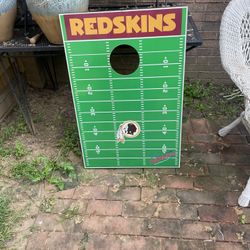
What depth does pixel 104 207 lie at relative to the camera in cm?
193

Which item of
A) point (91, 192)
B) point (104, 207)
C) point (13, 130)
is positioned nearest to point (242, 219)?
point (104, 207)

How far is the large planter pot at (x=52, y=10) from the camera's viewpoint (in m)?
1.74

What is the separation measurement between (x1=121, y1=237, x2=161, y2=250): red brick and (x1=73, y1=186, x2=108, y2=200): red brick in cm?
34

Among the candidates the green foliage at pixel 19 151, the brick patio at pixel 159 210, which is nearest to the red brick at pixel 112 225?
the brick patio at pixel 159 210

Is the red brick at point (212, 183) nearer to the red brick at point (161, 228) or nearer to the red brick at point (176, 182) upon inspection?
the red brick at point (176, 182)

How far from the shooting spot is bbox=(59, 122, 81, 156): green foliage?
2326mm

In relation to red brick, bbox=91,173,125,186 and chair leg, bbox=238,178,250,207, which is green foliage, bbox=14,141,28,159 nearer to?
red brick, bbox=91,173,125,186

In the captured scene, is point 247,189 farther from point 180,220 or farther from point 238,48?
point 238,48

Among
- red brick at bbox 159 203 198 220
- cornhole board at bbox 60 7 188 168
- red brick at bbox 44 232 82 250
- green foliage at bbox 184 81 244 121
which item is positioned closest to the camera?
cornhole board at bbox 60 7 188 168

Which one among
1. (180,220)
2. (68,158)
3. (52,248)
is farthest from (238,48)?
(52,248)

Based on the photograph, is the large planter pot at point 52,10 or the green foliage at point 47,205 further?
the green foliage at point 47,205

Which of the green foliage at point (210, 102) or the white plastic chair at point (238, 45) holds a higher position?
the white plastic chair at point (238, 45)

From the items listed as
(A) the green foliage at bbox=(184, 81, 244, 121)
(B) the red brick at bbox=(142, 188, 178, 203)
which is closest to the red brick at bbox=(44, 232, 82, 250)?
(B) the red brick at bbox=(142, 188, 178, 203)

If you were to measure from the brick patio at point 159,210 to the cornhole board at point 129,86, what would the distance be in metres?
0.14
